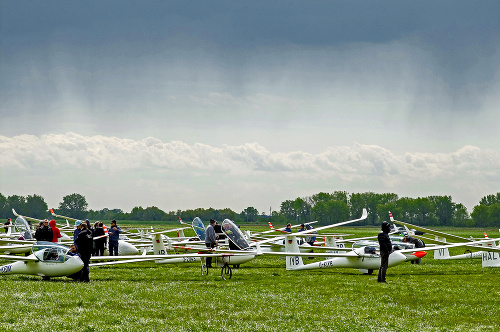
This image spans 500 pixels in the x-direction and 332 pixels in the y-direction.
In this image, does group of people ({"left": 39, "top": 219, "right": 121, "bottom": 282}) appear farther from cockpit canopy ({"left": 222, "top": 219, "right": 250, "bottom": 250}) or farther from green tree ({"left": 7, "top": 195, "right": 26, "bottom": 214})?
green tree ({"left": 7, "top": 195, "right": 26, "bottom": 214})

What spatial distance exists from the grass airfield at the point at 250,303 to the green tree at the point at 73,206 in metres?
170

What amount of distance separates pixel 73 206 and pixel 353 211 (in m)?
92.0

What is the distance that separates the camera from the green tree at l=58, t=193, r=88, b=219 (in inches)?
7018

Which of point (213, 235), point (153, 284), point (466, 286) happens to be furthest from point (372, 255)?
point (153, 284)

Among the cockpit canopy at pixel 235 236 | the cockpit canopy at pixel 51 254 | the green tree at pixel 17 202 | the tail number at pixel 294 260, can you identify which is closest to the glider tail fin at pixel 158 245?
the cockpit canopy at pixel 235 236

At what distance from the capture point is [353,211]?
151000mm

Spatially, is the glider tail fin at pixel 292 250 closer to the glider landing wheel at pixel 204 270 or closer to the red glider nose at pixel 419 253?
the glider landing wheel at pixel 204 270

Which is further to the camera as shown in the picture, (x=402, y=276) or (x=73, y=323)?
(x=402, y=276)

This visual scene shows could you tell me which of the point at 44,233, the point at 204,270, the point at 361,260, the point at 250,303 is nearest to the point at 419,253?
the point at 361,260

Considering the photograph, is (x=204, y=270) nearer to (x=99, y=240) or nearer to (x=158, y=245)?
(x=158, y=245)

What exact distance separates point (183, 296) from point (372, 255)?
7.81 meters

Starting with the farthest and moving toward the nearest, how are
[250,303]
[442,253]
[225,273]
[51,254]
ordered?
[442,253] < [225,273] < [51,254] < [250,303]

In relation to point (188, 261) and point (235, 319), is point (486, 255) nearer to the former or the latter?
point (188, 261)

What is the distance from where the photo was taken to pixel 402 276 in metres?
17.7
